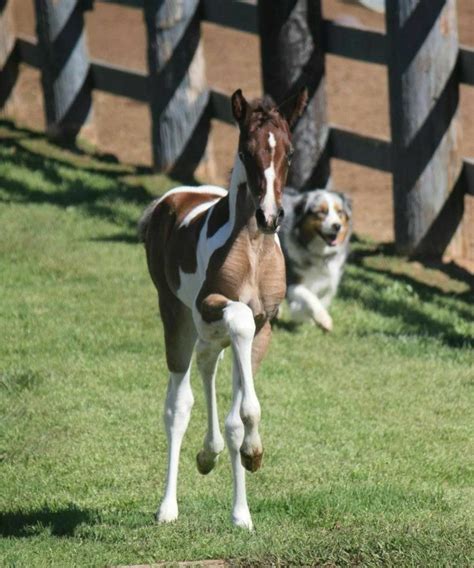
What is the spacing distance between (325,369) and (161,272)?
3115 millimetres

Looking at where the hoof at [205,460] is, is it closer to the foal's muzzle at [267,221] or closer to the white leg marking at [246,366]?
the white leg marking at [246,366]

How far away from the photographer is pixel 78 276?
39.3 feet

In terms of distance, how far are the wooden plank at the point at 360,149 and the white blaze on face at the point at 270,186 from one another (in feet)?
21.9

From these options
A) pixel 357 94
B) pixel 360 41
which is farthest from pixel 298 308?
pixel 357 94

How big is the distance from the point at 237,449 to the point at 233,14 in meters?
8.46

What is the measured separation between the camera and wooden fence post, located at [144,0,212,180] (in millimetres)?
14438

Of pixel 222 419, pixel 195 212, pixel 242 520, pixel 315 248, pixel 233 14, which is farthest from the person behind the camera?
pixel 233 14

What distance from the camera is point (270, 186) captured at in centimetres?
583

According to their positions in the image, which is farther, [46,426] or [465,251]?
[465,251]

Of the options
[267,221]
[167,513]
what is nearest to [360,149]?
[167,513]

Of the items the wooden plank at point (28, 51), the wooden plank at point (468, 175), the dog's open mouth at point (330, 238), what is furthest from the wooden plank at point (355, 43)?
the wooden plank at point (28, 51)

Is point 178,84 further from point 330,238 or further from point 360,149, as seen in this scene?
point 330,238

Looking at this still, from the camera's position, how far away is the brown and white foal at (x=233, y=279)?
5.93 meters

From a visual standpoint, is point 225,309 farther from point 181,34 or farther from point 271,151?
point 181,34
